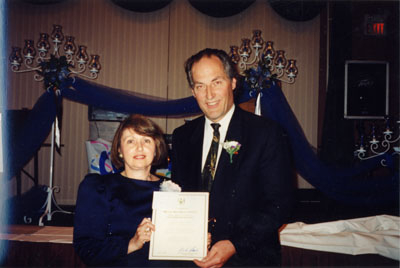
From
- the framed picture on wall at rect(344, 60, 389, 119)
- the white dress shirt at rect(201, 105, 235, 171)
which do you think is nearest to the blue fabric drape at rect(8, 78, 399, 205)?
the framed picture on wall at rect(344, 60, 389, 119)

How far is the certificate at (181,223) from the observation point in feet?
4.79

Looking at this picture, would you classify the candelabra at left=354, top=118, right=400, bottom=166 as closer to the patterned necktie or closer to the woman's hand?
the patterned necktie

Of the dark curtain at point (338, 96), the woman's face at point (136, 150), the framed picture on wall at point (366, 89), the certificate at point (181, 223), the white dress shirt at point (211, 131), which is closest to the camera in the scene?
the certificate at point (181, 223)

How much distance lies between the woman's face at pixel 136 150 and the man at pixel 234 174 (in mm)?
266

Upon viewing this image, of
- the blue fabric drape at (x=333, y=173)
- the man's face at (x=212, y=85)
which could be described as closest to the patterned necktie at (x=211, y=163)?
the man's face at (x=212, y=85)

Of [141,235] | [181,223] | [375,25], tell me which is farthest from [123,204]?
[375,25]

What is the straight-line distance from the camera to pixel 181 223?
147 cm

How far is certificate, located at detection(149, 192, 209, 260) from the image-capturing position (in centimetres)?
146

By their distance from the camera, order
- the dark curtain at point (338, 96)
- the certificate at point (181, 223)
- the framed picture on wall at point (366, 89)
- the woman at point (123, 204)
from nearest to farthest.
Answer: the certificate at point (181, 223), the woman at point (123, 204), the framed picture on wall at point (366, 89), the dark curtain at point (338, 96)

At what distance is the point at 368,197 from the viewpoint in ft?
14.2

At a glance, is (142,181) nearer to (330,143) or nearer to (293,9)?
(330,143)

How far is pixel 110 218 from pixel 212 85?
99 cm

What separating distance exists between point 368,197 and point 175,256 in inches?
152

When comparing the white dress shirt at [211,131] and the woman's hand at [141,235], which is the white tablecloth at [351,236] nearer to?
the white dress shirt at [211,131]
